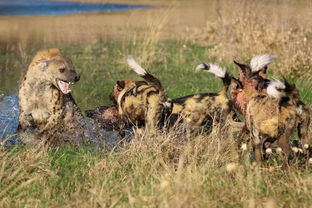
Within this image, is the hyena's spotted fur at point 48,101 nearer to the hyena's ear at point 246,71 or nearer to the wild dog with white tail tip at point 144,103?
the wild dog with white tail tip at point 144,103

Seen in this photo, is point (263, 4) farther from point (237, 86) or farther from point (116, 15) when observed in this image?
point (116, 15)

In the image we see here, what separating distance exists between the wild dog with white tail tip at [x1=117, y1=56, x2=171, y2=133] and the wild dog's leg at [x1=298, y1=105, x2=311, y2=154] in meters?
1.68

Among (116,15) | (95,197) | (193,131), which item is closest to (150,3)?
(116,15)

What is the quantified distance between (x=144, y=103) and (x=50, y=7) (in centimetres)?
2431

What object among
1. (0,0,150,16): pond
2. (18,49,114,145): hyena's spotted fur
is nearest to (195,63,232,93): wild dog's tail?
(18,49,114,145): hyena's spotted fur

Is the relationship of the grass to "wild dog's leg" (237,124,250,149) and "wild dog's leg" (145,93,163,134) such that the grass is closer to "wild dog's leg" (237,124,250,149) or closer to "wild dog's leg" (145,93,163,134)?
"wild dog's leg" (237,124,250,149)

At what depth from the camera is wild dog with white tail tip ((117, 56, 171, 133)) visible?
764 cm

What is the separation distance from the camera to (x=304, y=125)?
6.28m

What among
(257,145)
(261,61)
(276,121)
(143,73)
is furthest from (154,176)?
(143,73)

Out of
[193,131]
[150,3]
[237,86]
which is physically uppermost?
[237,86]

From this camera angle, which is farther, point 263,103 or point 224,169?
point 263,103

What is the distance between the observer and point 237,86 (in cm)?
745

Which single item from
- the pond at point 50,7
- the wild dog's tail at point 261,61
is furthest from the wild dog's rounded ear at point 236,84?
the pond at point 50,7

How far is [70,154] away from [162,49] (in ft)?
30.0
